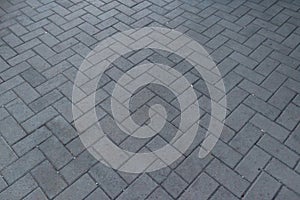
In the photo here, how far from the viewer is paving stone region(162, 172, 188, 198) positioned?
2.52 m

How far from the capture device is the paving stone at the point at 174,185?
2.52 meters

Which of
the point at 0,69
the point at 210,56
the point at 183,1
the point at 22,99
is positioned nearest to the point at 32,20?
the point at 0,69

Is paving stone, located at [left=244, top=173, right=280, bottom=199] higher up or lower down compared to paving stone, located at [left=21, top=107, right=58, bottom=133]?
lower down

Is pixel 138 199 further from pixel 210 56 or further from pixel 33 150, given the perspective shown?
pixel 210 56

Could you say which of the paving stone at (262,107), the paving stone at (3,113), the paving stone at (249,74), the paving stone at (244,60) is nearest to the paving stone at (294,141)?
the paving stone at (262,107)

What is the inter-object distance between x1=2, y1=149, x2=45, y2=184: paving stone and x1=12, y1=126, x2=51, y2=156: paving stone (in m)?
0.07

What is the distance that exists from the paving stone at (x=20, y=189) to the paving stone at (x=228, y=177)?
152cm

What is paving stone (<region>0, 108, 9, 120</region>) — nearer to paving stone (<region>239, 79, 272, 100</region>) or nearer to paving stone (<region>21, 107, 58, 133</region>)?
paving stone (<region>21, 107, 58, 133</region>)

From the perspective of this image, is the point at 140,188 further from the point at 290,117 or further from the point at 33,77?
the point at 33,77

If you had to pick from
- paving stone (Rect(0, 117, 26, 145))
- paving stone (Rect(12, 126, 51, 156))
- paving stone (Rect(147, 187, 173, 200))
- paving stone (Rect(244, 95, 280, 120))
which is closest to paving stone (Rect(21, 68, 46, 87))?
paving stone (Rect(0, 117, 26, 145))

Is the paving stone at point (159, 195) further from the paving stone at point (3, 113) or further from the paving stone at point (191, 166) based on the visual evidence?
the paving stone at point (3, 113)

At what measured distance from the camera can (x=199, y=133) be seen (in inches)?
117

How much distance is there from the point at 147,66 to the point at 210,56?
2.65ft

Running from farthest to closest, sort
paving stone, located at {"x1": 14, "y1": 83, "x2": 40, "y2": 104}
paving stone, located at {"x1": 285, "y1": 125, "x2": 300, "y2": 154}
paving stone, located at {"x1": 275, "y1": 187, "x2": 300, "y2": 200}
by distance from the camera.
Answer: paving stone, located at {"x1": 14, "y1": 83, "x2": 40, "y2": 104} < paving stone, located at {"x1": 285, "y1": 125, "x2": 300, "y2": 154} < paving stone, located at {"x1": 275, "y1": 187, "x2": 300, "y2": 200}
